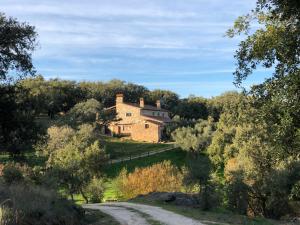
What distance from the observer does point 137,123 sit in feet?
333

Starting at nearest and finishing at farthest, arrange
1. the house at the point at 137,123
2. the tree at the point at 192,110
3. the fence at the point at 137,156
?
the fence at the point at 137,156, the house at the point at 137,123, the tree at the point at 192,110

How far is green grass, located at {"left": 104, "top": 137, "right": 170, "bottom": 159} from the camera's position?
256ft

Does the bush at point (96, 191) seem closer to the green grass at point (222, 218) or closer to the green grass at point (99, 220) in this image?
the green grass at point (222, 218)

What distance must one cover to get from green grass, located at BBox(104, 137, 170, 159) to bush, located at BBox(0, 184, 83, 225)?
56.9 m

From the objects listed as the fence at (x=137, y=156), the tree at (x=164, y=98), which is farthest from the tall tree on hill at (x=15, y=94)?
the tree at (x=164, y=98)

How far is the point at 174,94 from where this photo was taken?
153 m

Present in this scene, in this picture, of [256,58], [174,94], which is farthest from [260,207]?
[174,94]

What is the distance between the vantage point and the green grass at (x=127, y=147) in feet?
256

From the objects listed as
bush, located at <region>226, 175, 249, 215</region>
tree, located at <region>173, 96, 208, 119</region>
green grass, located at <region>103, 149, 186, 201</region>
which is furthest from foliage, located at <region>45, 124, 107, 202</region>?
tree, located at <region>173, 96, 208, 119</region>

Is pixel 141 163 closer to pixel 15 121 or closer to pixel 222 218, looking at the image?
pixel 222 218

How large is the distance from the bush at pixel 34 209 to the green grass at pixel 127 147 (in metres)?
56.9

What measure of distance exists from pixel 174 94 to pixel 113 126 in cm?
5167

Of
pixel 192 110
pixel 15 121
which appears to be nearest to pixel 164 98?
pixel 192 110

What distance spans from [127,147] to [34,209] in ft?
232
